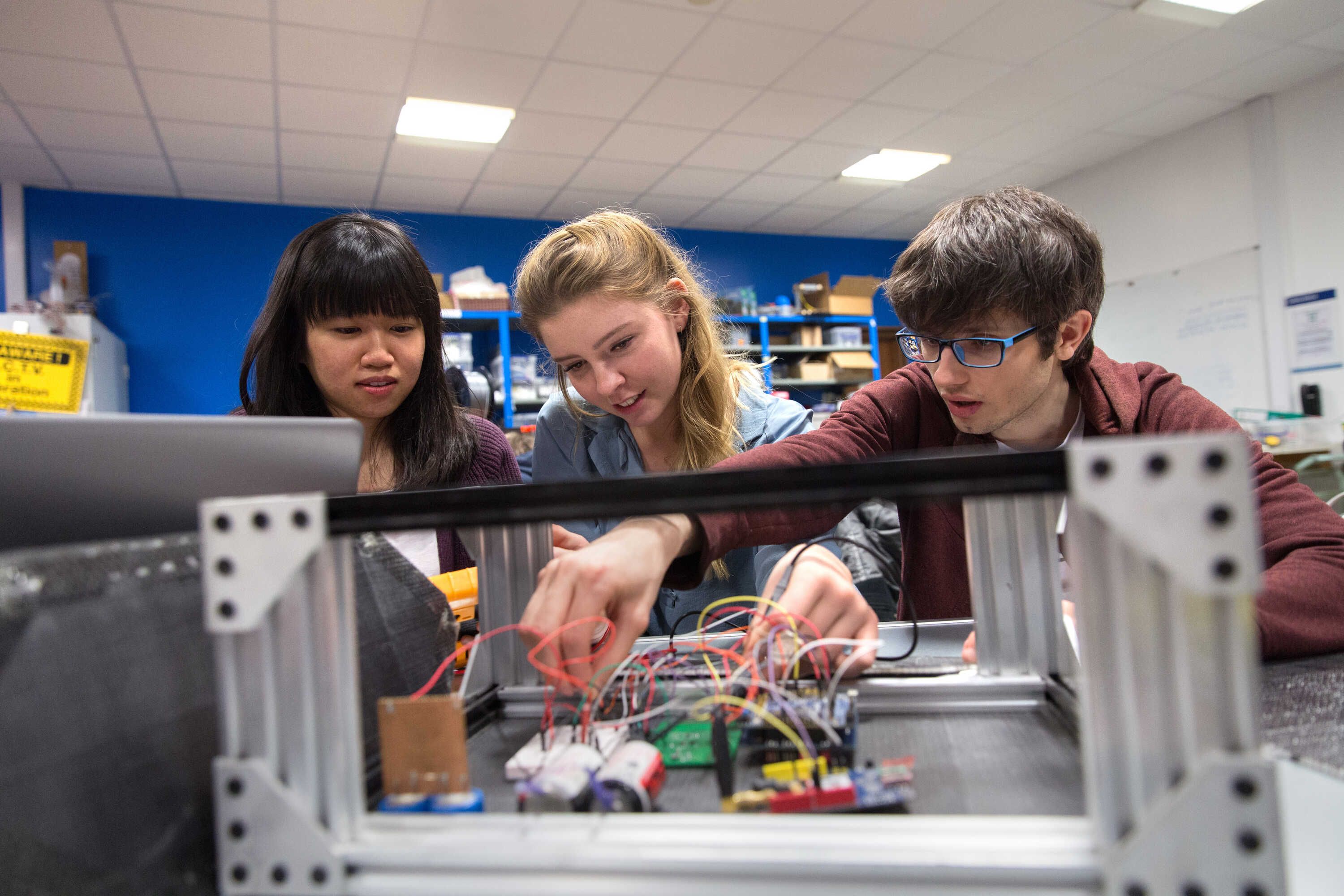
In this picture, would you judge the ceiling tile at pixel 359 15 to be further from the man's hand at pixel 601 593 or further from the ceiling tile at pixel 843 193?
the ceiling tile at pixel 843 193

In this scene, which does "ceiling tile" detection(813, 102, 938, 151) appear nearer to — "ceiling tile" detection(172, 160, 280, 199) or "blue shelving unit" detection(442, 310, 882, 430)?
A: "blue shelving unit" detection(442, 310, 882, 430)

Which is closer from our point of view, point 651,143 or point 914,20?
point 914,20

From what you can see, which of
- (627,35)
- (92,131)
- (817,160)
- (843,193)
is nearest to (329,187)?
(92,131)

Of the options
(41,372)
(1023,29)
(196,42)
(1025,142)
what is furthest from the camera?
(1025,142)

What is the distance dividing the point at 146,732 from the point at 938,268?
3.42ft

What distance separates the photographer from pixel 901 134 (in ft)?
13.4

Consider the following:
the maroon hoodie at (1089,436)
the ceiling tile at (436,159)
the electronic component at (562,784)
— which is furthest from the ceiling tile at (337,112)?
the electronic component at (562,784)

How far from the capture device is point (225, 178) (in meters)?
4.09

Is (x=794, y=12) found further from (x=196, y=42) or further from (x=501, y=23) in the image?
(x=196, y=42)

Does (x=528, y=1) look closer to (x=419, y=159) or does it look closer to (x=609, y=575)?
(x=419, y=159)

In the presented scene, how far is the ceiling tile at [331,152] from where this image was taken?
3680 mm

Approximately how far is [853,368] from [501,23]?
340 cm

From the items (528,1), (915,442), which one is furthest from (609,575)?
(528,1)

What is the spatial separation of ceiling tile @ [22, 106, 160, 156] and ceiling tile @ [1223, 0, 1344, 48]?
15.1ft
